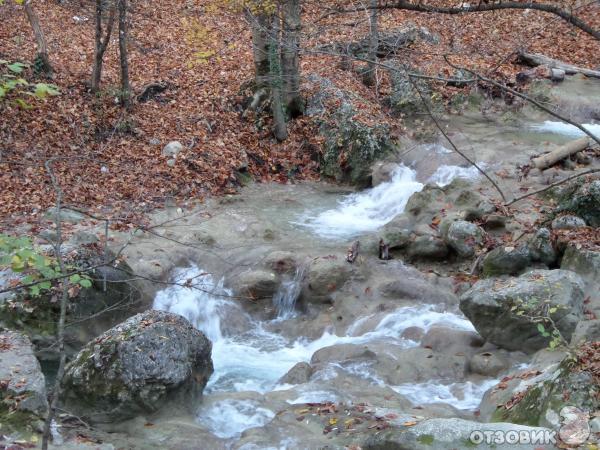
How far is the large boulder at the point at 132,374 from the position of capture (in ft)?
21.0

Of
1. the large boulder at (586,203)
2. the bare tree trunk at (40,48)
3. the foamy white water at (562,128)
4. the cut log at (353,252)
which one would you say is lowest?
the cut log at (353,252)

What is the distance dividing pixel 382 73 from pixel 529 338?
9203mm

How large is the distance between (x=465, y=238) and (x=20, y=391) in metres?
6.00

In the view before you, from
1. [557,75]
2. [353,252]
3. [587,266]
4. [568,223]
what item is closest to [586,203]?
[568,223]

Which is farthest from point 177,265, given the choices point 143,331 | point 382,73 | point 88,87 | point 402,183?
point 382,73

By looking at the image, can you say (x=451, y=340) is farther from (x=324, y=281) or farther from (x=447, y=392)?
(x=324, y=281)

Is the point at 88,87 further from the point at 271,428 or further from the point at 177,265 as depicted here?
the point at 271,428

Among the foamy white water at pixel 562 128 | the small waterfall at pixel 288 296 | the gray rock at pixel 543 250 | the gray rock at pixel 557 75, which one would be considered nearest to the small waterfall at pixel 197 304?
the small waterfall at pixel 288 296

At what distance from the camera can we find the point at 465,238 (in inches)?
358

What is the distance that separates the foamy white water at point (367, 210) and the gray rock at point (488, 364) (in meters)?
3.76

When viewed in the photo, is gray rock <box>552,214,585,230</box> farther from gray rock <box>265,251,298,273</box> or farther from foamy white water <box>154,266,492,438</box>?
gray rock <box>265,251,298,273</box>

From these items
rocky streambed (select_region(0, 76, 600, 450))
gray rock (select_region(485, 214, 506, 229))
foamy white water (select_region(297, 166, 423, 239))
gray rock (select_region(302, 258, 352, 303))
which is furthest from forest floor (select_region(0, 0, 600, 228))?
gray rock (select_region(302, 258, 352, 303))

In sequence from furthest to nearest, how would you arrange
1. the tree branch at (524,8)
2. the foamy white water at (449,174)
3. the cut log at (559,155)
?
the foamy white water at (449,174), the cut log at (559,155), the tree branch at (524,8)

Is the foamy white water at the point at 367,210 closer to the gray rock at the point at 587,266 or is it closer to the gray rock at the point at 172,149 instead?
the gray rock at the point at 172,149
